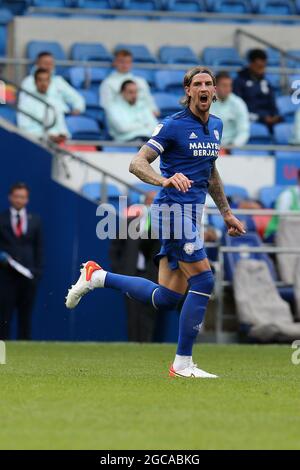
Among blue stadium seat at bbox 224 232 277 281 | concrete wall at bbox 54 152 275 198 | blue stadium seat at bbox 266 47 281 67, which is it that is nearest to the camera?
blue stadium seat at bbox 224 232 277 281

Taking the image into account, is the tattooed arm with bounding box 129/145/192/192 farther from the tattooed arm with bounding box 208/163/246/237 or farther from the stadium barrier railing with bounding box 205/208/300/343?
the stadium barrier railing with bounding box 205/208/300/343

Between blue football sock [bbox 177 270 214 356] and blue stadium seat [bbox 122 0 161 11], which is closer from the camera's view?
blue football sock [bbox 177 270 214 356]

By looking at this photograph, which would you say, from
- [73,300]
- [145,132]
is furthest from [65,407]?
[145,132]

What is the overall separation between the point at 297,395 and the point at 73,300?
246 cm

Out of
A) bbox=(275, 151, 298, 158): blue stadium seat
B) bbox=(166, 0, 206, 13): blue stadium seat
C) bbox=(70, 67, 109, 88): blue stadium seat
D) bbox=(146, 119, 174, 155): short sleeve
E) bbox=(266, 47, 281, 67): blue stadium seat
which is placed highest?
bbox=(166, 0, 206, 13): blue stadium seat

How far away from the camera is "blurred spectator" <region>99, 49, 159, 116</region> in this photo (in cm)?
1848

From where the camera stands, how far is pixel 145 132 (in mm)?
→ 18516

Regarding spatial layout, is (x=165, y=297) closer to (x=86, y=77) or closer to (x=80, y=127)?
(x=80, y=127)

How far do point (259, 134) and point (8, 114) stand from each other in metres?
3.83

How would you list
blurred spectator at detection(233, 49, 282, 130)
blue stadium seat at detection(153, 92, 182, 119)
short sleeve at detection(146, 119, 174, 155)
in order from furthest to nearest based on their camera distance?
blue stadium seat at detection(153, 92, 182, 119)
blurred spectator at detection(233, 49, 282, 130)
short sleeve at detection(146, 119, 174, 155)

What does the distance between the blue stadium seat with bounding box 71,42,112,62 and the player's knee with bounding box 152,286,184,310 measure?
10.4m

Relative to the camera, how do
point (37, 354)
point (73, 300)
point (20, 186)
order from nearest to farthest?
point (73, 300)
point (37, 354)
point (20, 186)

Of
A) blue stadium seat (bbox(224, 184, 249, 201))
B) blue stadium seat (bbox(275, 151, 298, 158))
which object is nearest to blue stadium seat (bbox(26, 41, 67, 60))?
blue stadium seat (bbox(224, 184, 249, 201))
